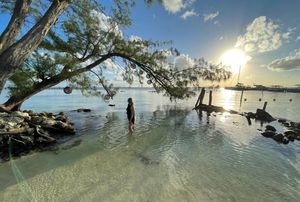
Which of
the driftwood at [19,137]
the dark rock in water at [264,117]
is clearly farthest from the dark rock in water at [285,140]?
the driftwood at [19,137]

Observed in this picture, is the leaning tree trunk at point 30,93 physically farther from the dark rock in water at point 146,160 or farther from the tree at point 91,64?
the dark rock in water at point 146,160

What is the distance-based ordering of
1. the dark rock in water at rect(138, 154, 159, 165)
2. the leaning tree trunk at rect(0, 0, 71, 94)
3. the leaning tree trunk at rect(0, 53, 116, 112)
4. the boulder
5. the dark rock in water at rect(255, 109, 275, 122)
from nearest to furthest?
the leaning tree trunk at rect(0, 0, 71, 94), the dark rock in water at rect(138, 154, 159, 165), the leaning tree trunk at rect(0, 53, 116, 112), the boulder, the dark rock in water at rect(255, 109, 275, 122)

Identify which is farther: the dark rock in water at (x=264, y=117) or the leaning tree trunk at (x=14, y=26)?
the dark rock in water at (x=264, y=117)

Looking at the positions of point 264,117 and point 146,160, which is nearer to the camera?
point 146,160

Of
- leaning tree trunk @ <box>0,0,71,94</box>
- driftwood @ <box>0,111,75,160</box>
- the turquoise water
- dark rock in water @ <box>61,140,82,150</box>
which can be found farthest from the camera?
dark rock in water @ <box>61,140,82,150</box>

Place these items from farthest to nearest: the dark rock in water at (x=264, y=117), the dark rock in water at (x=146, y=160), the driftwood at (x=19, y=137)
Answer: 1. the dark rock in water at (x=264, y=117)
2. the driftwood at (x=19, y=137)
3. the dark rock in water at (x=146, y=160)

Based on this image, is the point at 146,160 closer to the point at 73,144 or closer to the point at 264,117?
the point at 73,144

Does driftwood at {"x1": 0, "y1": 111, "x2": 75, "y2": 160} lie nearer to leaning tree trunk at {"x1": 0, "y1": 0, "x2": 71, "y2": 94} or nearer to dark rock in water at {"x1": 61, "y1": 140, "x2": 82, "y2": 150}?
dark rock in water at {"x1": 61, "y1": 140, "x2": 82, "y2": 150}

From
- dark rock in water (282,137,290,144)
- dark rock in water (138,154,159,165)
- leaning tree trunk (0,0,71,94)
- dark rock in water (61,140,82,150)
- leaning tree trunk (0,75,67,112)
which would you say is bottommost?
dark rock in water (282,137,290,144)

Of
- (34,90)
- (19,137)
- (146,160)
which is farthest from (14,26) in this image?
(34,90)

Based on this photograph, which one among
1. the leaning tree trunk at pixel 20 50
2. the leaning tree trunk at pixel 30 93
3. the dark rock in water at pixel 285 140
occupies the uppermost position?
the leaning tree trunk at pixel 20 50

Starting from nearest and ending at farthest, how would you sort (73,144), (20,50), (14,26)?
(20,50) < (14,26) < (73,144)

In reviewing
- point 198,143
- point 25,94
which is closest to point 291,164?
point 198,143

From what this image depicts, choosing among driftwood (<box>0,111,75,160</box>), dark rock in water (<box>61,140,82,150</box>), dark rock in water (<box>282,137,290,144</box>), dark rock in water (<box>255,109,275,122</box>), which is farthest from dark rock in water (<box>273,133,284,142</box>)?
driftwood (<box>0,111,75,160</box>)
